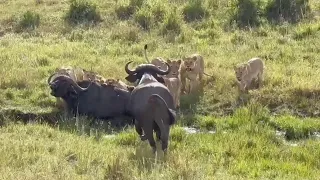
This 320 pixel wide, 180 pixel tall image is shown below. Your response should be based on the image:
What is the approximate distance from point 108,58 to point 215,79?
2.96 m

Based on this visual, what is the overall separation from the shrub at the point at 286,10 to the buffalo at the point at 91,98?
7.88 metres

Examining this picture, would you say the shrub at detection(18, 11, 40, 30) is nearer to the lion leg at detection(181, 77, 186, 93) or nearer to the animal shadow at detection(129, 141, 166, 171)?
the lion leg at detection(181, 77, 186, 93)

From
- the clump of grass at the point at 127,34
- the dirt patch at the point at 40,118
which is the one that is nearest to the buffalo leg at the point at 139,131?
the dirt patch at the point at 40,118

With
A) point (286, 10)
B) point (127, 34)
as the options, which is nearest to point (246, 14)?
point (286, 10)

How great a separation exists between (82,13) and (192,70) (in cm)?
769

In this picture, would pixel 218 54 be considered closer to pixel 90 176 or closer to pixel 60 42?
pixel 60 42

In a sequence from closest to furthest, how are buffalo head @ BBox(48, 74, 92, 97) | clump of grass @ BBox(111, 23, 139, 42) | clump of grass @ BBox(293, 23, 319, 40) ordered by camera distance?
1. buffalo head @ BBox(48, 74, 92, 97)
2. clump of grass @ BBox(293, 23, 319, 40)
3. clump of grass @ BBox(111, 23, 139, 42)

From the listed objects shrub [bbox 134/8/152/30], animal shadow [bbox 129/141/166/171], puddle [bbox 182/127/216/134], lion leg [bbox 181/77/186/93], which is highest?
shrub [bbox 134/8/152/30]

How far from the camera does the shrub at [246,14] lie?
1745 cm

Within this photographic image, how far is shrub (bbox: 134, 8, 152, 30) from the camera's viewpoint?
17.7 meters

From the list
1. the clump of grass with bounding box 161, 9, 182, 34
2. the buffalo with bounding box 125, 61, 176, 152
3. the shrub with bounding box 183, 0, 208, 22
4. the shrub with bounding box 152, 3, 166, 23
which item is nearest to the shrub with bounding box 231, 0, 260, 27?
the shrub with bounding box 183, 0, 208, 22

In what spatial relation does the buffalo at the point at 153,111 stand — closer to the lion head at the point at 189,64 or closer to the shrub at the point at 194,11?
the lion head at the point at 189,64

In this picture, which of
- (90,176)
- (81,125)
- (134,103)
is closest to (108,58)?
(81,125)

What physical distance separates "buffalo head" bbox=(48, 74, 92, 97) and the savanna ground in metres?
0.48
